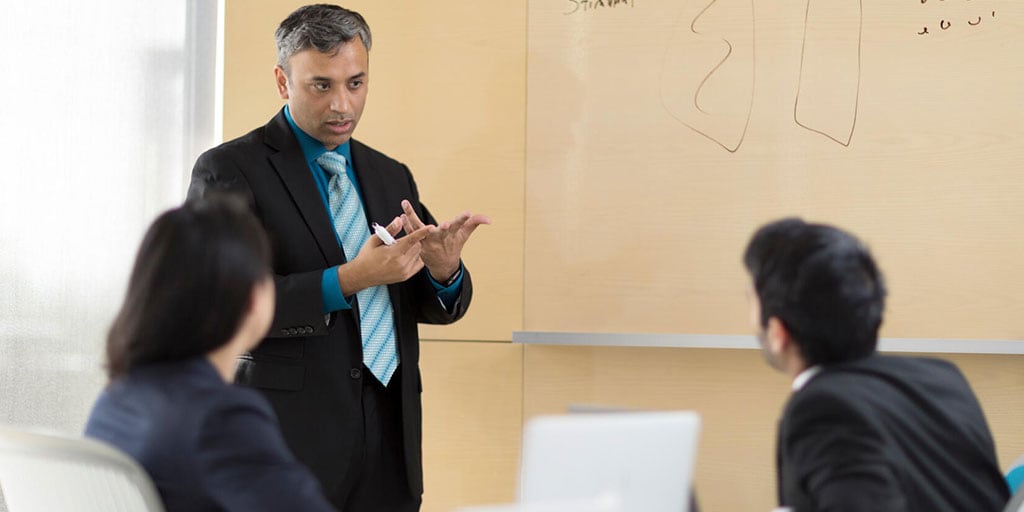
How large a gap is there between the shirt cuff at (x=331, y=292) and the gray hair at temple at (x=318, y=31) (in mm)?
525

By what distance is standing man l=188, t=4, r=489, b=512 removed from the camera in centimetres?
228

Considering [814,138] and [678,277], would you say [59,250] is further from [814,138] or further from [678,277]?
[814,138]

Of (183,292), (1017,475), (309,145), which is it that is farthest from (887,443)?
(309,145)

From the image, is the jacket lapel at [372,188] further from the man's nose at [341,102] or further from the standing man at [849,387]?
the standing man at [849,387]

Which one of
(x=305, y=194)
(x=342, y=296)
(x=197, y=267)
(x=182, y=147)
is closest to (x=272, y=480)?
(x=197, y=267)

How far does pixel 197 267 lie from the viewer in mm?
1395

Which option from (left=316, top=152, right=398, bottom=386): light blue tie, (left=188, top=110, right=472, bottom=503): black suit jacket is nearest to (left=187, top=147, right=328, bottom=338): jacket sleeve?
(left=188, top=110, right=472, bottom=503): black suit jacket

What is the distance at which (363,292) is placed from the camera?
2404mm

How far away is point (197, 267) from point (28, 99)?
1.62m

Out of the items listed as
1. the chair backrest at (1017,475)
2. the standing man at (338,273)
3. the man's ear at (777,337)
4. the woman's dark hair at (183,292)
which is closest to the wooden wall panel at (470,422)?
the standing man at (338,273)

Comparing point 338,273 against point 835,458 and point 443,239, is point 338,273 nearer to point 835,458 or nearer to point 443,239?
point 443,239

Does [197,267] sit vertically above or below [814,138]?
below

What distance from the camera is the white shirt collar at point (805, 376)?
145 centimetres

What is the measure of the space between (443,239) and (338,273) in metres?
0.24
